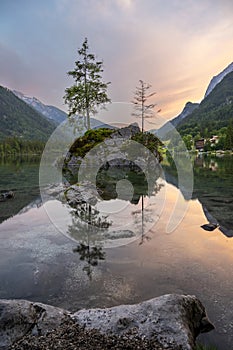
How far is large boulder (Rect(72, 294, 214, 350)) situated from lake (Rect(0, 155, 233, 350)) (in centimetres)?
34

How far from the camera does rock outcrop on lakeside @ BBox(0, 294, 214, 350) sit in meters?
3.80

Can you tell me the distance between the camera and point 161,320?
13.7 feet

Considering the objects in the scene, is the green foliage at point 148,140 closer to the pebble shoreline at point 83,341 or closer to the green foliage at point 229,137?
the pebble shoreline at point 83,341

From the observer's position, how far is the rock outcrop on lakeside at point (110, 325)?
3803 mm

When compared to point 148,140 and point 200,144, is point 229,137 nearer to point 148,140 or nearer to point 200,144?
point 200,144

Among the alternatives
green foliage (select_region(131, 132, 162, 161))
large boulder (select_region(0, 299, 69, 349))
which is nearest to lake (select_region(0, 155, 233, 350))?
large boulder (select_region(0, 299, 69, 349))

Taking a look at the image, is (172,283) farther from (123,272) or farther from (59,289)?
(59,289)

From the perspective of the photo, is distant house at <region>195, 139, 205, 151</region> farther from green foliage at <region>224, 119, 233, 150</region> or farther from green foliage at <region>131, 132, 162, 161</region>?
green foliage at <region>131, 132, 162, 161</region>

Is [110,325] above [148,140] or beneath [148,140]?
beneath

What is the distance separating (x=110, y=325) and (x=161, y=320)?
827mm

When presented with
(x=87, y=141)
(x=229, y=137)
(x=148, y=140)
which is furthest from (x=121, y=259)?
(x=229, y=137)

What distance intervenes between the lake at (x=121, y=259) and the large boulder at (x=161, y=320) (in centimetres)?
34

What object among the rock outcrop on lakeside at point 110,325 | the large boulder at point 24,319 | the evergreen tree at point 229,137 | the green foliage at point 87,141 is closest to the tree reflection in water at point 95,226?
the large boulder at point 24,319

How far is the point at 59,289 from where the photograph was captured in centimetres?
602
